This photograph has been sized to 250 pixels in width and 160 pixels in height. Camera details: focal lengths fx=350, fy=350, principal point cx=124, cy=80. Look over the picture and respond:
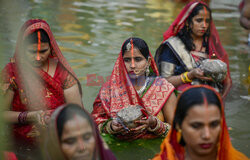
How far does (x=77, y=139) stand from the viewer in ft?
7.87

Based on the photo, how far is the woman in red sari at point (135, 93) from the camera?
417cm

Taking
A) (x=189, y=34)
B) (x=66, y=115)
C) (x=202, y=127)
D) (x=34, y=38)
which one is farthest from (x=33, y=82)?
(x=189, y=34)

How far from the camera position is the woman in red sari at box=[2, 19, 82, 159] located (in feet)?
12.7

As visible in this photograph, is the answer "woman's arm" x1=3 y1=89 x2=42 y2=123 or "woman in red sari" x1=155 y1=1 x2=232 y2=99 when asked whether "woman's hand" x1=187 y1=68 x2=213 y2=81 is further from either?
"woman's arm" x1=3 y1=89 x2=42 y2=123

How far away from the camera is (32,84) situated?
4055 mm

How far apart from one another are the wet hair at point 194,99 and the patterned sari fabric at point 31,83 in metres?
1.75

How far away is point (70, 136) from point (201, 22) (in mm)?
3273

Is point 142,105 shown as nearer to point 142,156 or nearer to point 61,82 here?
point 142,156

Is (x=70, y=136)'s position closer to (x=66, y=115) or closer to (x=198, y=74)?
(x=66, y=115)

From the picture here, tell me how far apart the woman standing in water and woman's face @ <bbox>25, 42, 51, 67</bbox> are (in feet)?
5.29

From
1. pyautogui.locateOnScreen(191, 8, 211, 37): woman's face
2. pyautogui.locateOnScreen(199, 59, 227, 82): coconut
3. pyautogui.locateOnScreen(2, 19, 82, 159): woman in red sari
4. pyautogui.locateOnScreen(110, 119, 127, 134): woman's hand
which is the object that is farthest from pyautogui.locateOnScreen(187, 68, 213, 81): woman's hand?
pyautogui.locateOnScreen(2, 19, 82, 159): woman in red sari

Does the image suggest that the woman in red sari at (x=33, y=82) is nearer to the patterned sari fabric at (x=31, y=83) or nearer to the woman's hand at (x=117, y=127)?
the patterned sari fabric at (x=31, y=83)

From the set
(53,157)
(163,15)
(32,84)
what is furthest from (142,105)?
(163,15)

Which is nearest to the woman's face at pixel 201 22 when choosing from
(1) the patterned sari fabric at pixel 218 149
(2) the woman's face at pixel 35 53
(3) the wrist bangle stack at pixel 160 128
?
(3) the wrist bangle stack at pixel 160 128
